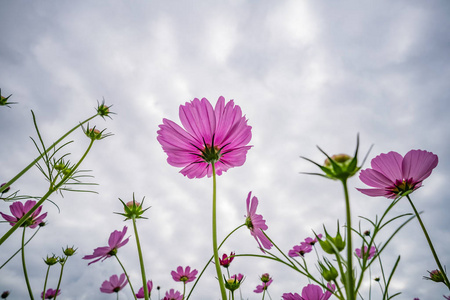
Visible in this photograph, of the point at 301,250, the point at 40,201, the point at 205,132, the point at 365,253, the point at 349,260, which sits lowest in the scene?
the point at 349,260

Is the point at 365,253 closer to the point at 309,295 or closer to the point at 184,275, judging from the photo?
the point at 309,295

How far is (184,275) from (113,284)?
61 cm

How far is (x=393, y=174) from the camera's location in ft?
2.34

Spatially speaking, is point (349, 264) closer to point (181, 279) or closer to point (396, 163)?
point (396, 163)

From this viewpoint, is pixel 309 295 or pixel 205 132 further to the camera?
pixel 309 295

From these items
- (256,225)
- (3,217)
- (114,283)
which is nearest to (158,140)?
(256,225)

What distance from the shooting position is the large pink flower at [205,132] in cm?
72

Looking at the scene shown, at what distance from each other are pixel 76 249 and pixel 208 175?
1725 mm

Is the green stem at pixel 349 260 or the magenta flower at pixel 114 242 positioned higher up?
the magenta flower at pixel 114 242

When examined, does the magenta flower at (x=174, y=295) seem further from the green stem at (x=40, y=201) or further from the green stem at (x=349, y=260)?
the green stem at (x=349, y=260)

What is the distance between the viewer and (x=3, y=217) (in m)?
1.23

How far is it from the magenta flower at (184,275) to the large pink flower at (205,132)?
1.65 meters

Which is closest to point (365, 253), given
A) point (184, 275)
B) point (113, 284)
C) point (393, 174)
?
point (393, 174)

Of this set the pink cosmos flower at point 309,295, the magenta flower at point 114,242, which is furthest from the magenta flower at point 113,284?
the pink cosmos flower at point 309,295
